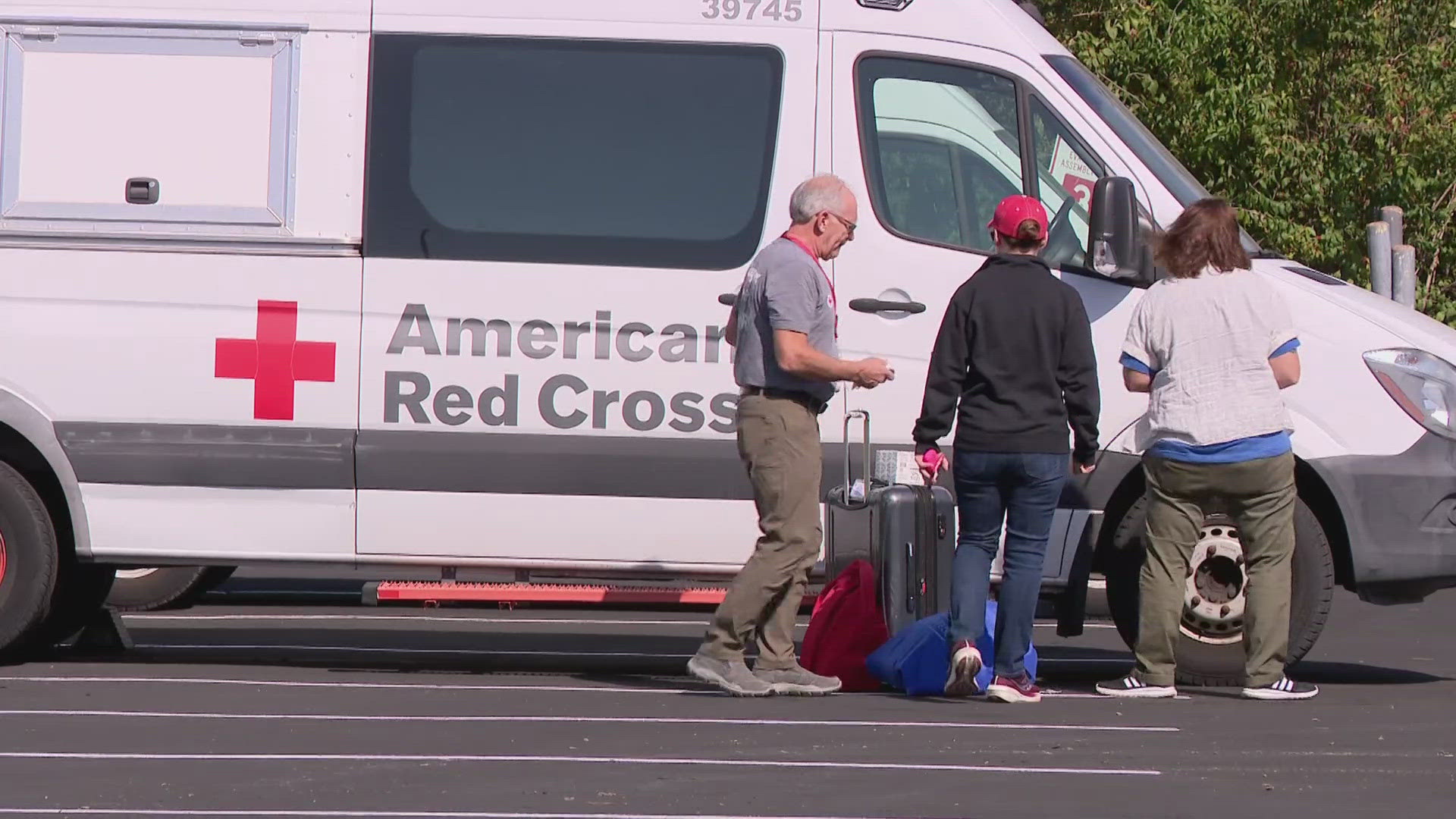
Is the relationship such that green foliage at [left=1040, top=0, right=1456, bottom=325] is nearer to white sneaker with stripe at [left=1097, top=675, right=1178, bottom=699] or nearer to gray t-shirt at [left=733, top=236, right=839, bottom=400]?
white sneaker with stripe at [left=1097, top=675, right=1178, bottom=699]

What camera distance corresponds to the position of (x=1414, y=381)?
328 inches

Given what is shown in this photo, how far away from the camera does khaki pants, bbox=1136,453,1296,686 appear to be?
8.05 meters

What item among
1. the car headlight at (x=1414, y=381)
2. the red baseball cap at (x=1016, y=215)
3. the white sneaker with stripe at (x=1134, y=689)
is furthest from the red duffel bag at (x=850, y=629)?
the car headlight at (x=1414, y=381)

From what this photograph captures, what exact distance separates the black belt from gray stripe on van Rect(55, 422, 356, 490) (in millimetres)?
1455

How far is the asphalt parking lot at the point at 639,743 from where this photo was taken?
19.7 feet

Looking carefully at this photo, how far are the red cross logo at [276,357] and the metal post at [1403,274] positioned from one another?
8.86m

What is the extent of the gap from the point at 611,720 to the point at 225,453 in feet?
6.27

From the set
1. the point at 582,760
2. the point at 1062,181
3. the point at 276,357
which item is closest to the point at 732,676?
the point at 582,760

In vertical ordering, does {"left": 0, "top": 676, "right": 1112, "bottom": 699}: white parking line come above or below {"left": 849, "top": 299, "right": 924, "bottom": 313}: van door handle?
below

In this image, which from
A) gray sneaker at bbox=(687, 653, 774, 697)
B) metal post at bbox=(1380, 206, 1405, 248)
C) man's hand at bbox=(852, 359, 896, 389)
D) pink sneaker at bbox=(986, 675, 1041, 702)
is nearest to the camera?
man's hand at bbox=(852, 359, 896, 389)

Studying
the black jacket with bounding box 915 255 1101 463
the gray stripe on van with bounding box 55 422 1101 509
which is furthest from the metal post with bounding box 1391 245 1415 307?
the black jacket with bounding box 915 255 1101 463

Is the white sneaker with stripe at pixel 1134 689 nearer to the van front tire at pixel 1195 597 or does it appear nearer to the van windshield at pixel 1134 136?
the van front tire at pixel 1195 597

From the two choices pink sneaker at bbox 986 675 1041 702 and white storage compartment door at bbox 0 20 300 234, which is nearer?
pink sneaker at bbox 986 675 1041 702

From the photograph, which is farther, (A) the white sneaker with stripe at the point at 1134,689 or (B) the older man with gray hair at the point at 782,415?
(A) the white sneaker with stripe at the point at 1134,689
